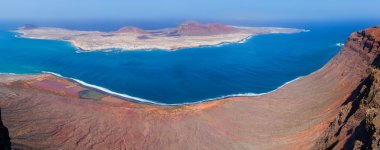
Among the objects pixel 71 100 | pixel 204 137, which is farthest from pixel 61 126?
pixel 204 137

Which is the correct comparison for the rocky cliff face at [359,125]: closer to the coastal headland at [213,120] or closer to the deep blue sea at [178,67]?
the coastal headland at [213,120]

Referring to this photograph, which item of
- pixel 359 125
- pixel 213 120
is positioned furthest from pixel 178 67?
pixel 359 125

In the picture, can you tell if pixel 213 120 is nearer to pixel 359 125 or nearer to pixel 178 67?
pixel 359 125

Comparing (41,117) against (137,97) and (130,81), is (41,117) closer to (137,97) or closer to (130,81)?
(137,97)

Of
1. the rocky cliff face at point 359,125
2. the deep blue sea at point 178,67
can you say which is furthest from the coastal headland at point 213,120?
the deep blue sea at point 178,67

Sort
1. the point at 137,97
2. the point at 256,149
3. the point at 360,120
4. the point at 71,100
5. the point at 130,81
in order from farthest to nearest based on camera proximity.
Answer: the point at 130,81 < the point at 137,97 < the point at 71,100 < the point at 256,149 < the point at 360,120

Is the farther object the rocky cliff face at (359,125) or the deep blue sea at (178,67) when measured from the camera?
the deep blue sea at (178,67)
